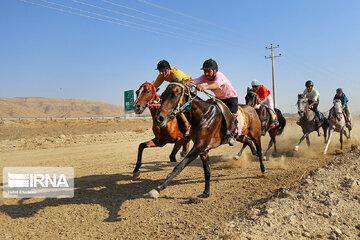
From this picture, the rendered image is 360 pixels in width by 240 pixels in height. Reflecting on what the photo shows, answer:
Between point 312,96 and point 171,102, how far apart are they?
8.92 m

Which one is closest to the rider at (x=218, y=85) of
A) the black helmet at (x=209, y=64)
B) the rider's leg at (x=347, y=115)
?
the black helmet at (x=209, y=64)

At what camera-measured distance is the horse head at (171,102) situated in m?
4.33

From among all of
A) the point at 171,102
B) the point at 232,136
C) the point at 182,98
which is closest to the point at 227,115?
the point at 232,136

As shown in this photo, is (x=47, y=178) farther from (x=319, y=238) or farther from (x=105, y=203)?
(x=319, y=238)

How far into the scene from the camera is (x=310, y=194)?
185 inches

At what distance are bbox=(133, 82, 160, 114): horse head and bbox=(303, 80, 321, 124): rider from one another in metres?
7.43

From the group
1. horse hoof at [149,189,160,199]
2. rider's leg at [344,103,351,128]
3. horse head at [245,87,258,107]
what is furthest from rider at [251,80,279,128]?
horse hoof at [149,189,160,199]

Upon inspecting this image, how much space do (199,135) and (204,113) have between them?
1.52ft

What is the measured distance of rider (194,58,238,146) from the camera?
5223mm

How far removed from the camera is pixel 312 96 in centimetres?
1120

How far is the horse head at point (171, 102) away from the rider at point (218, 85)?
445 millimetres

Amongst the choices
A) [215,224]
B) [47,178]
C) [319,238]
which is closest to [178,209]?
[215,224]

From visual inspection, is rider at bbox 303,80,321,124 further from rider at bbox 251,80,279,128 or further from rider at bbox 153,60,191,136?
rider at bbox 153,60,191,136

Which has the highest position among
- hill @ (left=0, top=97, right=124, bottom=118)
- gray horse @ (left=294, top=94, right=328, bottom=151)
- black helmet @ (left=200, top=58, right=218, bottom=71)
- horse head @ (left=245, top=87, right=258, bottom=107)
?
hill @ (left=0, top=97, right=124, bottom=118)
